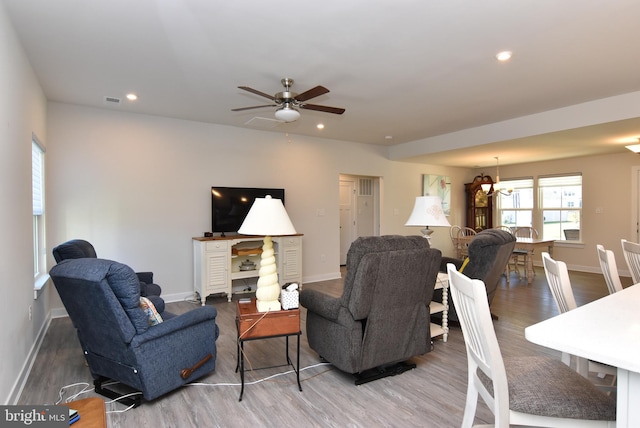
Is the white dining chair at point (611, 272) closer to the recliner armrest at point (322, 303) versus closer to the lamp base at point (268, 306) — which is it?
the recliner armrest at point (322, 303)

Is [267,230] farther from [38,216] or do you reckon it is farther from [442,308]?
[38,216]

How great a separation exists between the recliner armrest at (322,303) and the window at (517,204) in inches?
269

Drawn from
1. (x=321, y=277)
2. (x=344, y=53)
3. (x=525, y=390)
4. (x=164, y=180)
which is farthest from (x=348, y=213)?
(x=525, y=390)

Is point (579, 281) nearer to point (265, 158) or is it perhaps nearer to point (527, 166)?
point (527, 166)

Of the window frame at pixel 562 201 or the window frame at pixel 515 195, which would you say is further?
the window frame at pixel 515 195

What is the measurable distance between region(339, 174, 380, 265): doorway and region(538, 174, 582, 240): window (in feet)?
12.2

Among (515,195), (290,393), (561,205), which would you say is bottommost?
(290,393)

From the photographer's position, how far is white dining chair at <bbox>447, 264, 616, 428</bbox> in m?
1.32

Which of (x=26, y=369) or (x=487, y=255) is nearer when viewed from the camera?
(x=26, y=369)

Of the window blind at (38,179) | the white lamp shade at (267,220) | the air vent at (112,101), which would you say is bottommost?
the white lamp shade at (267,220)

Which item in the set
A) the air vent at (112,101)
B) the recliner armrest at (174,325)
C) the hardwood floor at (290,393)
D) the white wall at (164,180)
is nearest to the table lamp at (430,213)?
the hardwood floor at (290,393)

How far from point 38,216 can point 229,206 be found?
87.0 inches

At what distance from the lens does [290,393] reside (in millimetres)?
2469

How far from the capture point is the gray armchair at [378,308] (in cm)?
240
